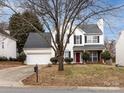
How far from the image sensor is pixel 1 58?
60.8m

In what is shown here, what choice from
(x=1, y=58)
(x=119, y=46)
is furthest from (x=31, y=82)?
(x=1, y=58)

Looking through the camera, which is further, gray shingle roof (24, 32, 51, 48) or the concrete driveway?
gray shingle roof (24, 32, 51, 48)

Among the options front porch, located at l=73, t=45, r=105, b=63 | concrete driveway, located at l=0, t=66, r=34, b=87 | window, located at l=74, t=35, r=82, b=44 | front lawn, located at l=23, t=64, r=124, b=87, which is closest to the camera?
concrete driveway, located at l=0, t=66, r=34, b=87

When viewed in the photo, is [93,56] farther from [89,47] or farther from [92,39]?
[92,39]

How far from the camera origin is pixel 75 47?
209 ft

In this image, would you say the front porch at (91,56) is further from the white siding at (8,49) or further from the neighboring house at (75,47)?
the white siding at (8,49)

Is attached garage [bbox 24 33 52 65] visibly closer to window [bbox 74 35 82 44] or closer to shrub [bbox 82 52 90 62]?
window [bbox 74 35 82 44]

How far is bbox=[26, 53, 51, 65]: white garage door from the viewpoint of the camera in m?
62.2

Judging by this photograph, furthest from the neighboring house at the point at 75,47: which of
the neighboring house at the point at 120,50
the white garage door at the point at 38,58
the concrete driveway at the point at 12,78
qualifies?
the concrete driveway at the point at 12,78

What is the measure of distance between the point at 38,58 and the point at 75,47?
22.8ft

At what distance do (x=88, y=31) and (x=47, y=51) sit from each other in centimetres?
868

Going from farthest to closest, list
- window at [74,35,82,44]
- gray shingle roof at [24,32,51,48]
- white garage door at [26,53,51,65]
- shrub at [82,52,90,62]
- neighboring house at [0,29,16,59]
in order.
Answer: window at [74,35,82,44] < neighboring house at [0,29,16,59] < gray shingle roof at [24,32,51,48] < white garage door at [26,53,51,65] < shrub at [82,52,90,62]

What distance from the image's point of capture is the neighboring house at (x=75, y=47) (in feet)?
206

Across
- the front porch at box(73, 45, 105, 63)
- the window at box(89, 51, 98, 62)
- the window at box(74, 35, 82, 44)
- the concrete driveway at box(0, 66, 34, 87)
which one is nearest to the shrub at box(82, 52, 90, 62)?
the front porch at box(73, 45, 105, 63)
